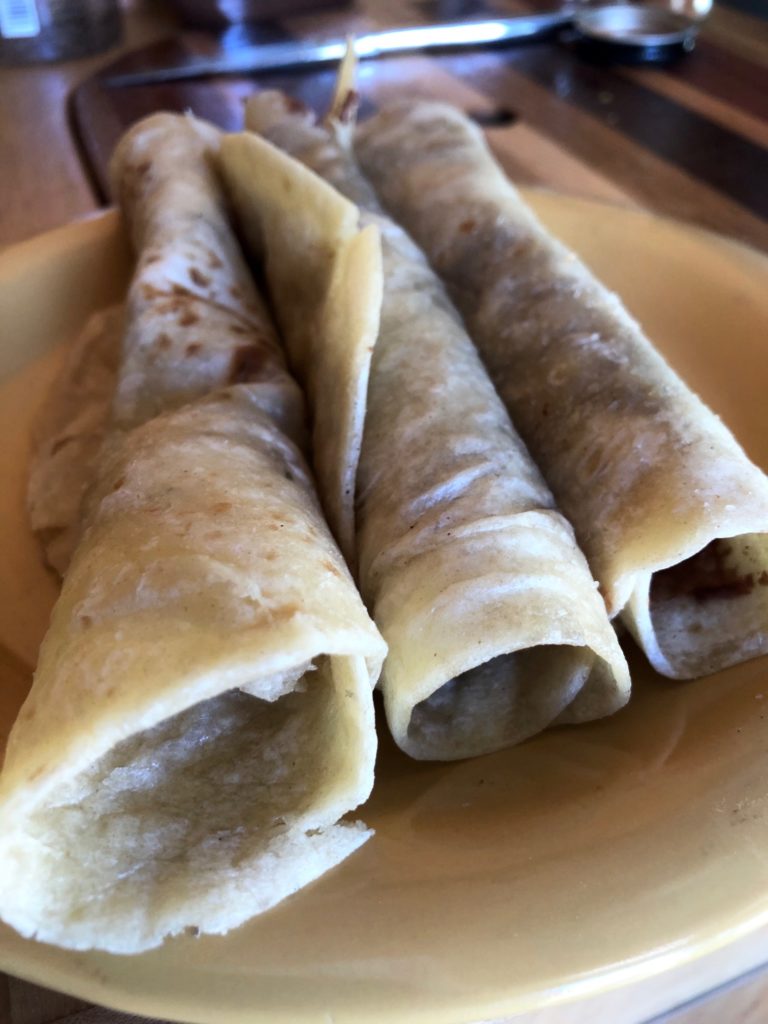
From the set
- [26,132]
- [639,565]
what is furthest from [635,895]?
[26,132]

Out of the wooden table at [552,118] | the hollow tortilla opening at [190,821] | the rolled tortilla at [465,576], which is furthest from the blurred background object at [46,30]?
the hollow tortilla opening at [190,821]

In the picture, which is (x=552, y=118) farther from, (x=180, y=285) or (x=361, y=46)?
(x=180, y=285)

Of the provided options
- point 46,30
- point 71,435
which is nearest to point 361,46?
point 46,30

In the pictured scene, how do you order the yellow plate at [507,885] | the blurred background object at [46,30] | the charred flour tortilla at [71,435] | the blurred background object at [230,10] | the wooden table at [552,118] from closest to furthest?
the yellow plate at [507,885] < the charred flour tortilla at [71,435] < the wooden table at [552,118] < the blurred background object at [46,30] < the blurred background object at [230,10]

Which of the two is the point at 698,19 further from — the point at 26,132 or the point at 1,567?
the point at 1,567

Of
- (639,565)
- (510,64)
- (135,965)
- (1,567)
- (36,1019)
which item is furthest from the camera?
(510,64)

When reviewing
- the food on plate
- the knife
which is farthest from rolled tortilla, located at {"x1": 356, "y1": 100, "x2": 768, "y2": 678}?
the knife

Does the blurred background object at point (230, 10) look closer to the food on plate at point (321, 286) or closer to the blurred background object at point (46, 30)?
the blurred background object at point (46, 30)
